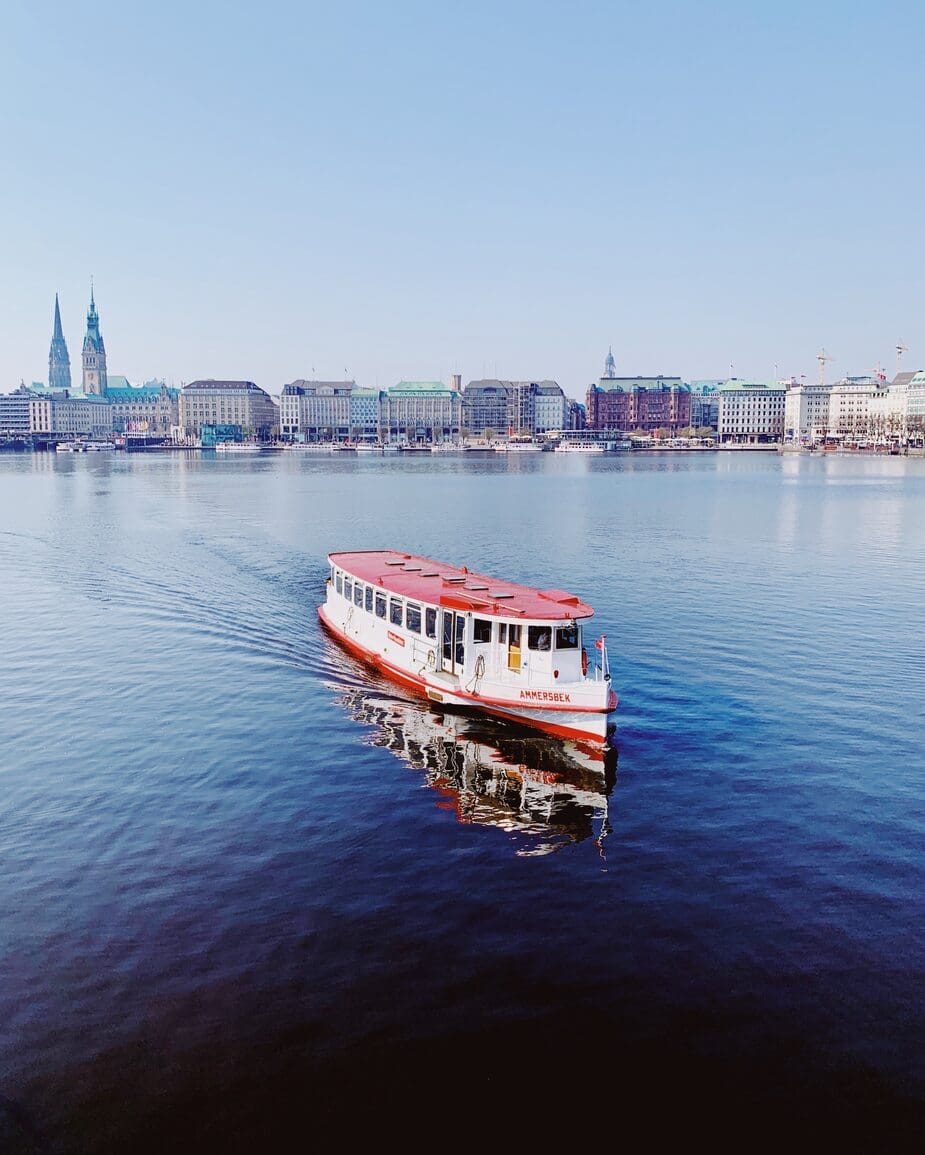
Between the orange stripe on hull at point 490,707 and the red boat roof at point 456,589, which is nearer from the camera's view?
the orange stripe on hull at point 490,707

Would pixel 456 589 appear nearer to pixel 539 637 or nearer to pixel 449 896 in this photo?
pixel 539 637

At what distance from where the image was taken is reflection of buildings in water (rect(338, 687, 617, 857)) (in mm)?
27062

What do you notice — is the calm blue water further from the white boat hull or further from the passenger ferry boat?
the passenger ferry boat

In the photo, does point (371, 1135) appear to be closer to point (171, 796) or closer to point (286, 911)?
point (286, 911)

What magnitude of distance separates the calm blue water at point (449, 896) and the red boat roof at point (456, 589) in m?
4.22

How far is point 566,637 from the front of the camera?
34156 millimetres

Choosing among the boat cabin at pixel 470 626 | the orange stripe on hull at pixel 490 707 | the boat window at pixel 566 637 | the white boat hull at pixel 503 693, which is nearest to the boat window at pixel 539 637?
the boat cabin at pixel 470 626

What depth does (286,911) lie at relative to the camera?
2162 cm

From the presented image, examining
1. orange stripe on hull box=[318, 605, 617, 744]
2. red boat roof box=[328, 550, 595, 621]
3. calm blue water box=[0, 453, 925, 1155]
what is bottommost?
calm blue water box=[0, 453, 925, 1155]

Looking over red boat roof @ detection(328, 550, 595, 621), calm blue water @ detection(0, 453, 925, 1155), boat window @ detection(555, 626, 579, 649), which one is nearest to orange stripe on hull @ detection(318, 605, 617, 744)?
calm blue water @ detection(0, 453, 925, 1155)

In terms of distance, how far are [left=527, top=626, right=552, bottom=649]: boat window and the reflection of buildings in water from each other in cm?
311

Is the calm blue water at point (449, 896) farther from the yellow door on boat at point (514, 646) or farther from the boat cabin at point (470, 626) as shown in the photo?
the yellow door on boat at point (514, 646)

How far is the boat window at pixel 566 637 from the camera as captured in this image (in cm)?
3400

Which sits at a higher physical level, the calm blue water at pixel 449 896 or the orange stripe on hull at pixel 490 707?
the orange stripe on hull at pixel 490 707
